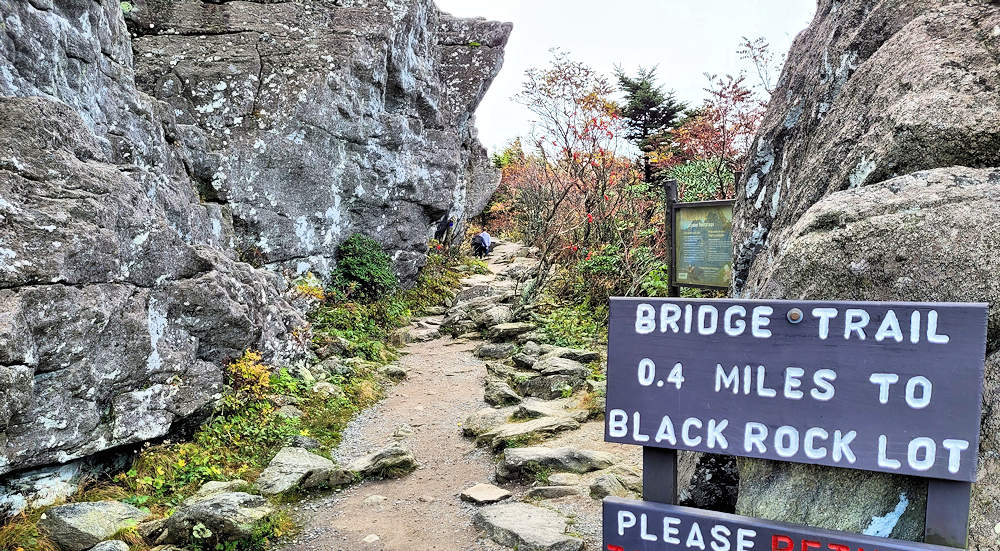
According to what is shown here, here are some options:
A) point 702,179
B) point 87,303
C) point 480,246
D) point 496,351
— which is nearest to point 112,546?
point 87,303

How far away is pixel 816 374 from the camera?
186 centimetres

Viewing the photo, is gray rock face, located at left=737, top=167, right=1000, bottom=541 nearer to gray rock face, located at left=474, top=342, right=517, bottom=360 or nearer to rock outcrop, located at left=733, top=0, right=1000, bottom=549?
rock outcrop, located at left=733, top=0, right=1000, bottom=549

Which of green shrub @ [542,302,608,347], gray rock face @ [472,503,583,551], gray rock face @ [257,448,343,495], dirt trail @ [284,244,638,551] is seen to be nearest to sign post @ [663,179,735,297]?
dirt trail @ [284,244,638,551]

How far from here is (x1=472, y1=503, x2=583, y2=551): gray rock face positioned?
13.0ft

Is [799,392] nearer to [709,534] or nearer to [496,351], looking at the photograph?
[709,534]

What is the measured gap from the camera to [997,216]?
2.01 meters

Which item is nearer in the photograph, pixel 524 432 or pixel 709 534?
pixel 709 534

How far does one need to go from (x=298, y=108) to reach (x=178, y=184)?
3178 mm

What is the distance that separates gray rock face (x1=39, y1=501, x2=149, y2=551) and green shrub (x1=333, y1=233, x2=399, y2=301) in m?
7.04

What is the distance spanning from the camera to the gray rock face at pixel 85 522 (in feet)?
13.7

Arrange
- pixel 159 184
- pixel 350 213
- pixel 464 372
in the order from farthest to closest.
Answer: pixel 350 213
pixel 464 372
pixel 159 184

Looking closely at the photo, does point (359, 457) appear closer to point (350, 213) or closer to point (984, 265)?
point (984, 265)

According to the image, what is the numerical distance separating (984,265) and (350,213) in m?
11.0

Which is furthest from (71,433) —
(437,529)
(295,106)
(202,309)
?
(295,106)
